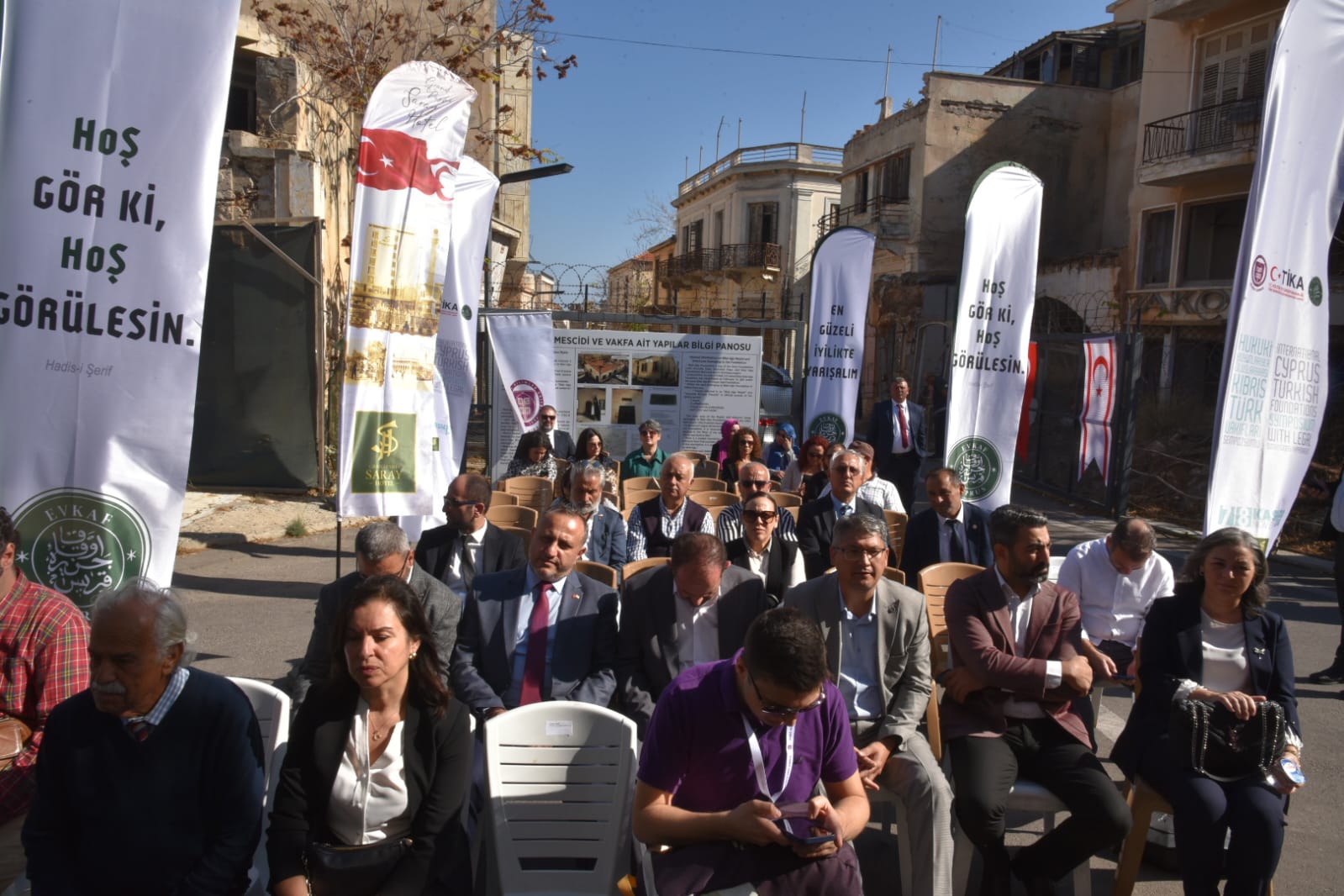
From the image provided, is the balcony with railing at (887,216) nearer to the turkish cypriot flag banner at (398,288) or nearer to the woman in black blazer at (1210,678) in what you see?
the turkish cypriot flag banner at (398,288)

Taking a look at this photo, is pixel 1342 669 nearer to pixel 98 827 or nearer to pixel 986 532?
pixel 986 532

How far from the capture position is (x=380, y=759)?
2.91m

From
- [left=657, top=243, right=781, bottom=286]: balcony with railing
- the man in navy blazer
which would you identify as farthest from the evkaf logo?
[left=657, top=243, right=781, bottom=286]: balcony with railing

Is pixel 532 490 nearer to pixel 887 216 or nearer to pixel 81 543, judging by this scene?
pixel 81 543

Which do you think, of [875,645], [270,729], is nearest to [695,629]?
[875,645]

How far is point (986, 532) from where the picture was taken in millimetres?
5965

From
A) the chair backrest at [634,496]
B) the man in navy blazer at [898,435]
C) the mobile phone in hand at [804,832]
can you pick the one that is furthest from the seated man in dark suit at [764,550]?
the man in navy blazer at [898,435]

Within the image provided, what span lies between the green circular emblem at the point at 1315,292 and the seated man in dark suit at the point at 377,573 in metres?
4.69

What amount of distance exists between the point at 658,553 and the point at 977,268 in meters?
3.10

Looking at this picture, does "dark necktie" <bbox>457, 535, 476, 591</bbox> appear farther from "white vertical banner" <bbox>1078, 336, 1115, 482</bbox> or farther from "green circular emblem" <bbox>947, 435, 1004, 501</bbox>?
"white vertical banner" <bbox>1078, 336, 1115, 482</bbox>

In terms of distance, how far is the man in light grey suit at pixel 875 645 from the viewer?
382 cm

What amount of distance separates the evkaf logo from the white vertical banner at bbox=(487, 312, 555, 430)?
7.43 meters

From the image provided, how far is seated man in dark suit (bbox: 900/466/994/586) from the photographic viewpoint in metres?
5.84

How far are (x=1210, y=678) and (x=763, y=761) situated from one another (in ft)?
7.10
